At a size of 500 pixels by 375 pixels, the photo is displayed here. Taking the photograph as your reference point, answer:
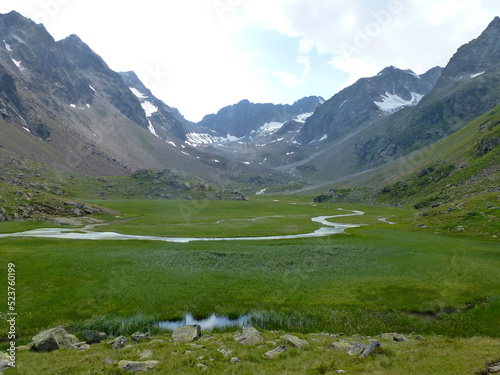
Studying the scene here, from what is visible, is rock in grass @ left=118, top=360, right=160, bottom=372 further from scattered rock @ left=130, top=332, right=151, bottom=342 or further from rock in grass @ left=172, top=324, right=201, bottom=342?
scattered rock @ left=130, top=332, right=151, bottom=342

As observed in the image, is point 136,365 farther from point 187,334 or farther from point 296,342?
point 296,342

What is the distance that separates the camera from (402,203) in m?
139

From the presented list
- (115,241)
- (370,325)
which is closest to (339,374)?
(370,325)

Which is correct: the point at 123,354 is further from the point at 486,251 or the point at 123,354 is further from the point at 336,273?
the point at 486,251

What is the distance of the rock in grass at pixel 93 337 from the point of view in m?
18.8

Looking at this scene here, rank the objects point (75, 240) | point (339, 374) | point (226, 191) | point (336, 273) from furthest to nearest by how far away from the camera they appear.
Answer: point (226, 191) < point (75, 240) < point (336, 273) < point (339, 374)

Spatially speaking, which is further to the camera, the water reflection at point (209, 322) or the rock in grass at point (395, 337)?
the water reflection at point (209, 322)

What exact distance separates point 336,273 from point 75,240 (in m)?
44.9

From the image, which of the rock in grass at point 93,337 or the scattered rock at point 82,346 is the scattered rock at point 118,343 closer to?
the scattered rock at point 82,346

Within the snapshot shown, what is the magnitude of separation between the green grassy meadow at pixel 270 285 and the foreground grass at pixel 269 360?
5.35 metres

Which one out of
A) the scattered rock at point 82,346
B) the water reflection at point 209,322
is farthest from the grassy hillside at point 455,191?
the scattered rock at point 82,346

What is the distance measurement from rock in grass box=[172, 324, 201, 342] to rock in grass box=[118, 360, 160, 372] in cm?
429

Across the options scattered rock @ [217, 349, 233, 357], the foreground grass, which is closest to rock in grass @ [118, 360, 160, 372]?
the foreground grass

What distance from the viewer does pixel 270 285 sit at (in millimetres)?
30766
